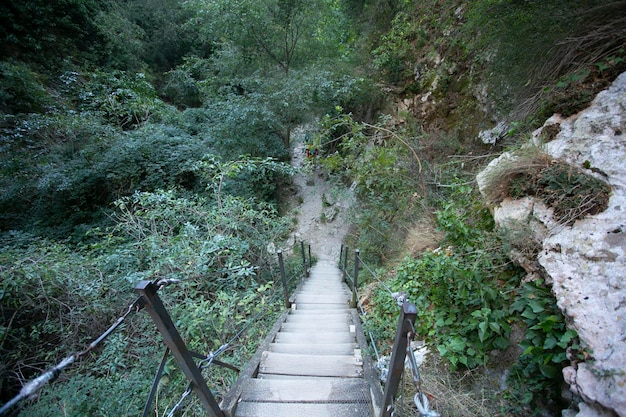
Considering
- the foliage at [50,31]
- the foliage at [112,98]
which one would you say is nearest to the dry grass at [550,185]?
the foliage at [112,98]

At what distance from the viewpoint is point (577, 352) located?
1344 mm

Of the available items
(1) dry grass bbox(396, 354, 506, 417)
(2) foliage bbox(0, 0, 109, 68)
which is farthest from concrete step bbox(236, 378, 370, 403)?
(2) foliage bbox(0, 0, 109, 68)

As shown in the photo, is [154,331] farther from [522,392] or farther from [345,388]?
[522,392]

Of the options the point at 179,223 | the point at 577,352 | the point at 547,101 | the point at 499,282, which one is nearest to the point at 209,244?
the point at 179,223

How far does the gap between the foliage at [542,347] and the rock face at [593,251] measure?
9cm

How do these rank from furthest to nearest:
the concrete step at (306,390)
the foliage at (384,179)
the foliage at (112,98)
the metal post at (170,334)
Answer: the foliage at (112,98) < the foliage at (384,179) < the concrete step at (306,390) < the metal post at (170,334)

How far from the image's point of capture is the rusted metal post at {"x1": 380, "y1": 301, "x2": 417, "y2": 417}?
3.15 feet

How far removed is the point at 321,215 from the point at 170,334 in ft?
25.1

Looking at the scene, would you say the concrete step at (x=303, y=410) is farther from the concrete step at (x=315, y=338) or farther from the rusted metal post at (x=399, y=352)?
the concrete step at (x=315, y=338)

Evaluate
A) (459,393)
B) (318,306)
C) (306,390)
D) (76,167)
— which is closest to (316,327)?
(318,306)

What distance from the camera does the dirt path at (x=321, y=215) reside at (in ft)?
26.5

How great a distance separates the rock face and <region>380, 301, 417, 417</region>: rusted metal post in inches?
40.8

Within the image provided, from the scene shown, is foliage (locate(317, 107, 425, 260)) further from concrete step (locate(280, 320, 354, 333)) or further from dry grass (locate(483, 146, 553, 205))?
concrete step (locate(280, 320, 354, 333))

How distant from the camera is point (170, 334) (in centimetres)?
111
